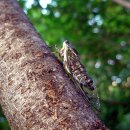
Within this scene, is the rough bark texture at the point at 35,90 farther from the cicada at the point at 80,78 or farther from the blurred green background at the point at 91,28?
the blurred green background at the point at 91,28

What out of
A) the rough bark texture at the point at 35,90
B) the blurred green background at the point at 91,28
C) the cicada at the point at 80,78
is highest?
the rough bark texture at the point at 35,90

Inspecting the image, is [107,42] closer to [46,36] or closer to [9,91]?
[46,36]

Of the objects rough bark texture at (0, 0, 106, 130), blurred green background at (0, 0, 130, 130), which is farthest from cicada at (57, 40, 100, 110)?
blurred green background at (0, 0, 130, 130)

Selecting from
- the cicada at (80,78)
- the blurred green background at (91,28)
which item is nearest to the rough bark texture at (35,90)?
the cicada at (80,78)

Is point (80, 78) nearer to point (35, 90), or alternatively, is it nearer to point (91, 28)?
point (35, 90)

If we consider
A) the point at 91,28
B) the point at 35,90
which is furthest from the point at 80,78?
the point at 91,28

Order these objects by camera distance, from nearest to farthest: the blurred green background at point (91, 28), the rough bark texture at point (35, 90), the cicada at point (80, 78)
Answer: the rough bark texture at point (35, 90), the cicada at point (80, 78), the blurred green background at point (91, 28)
